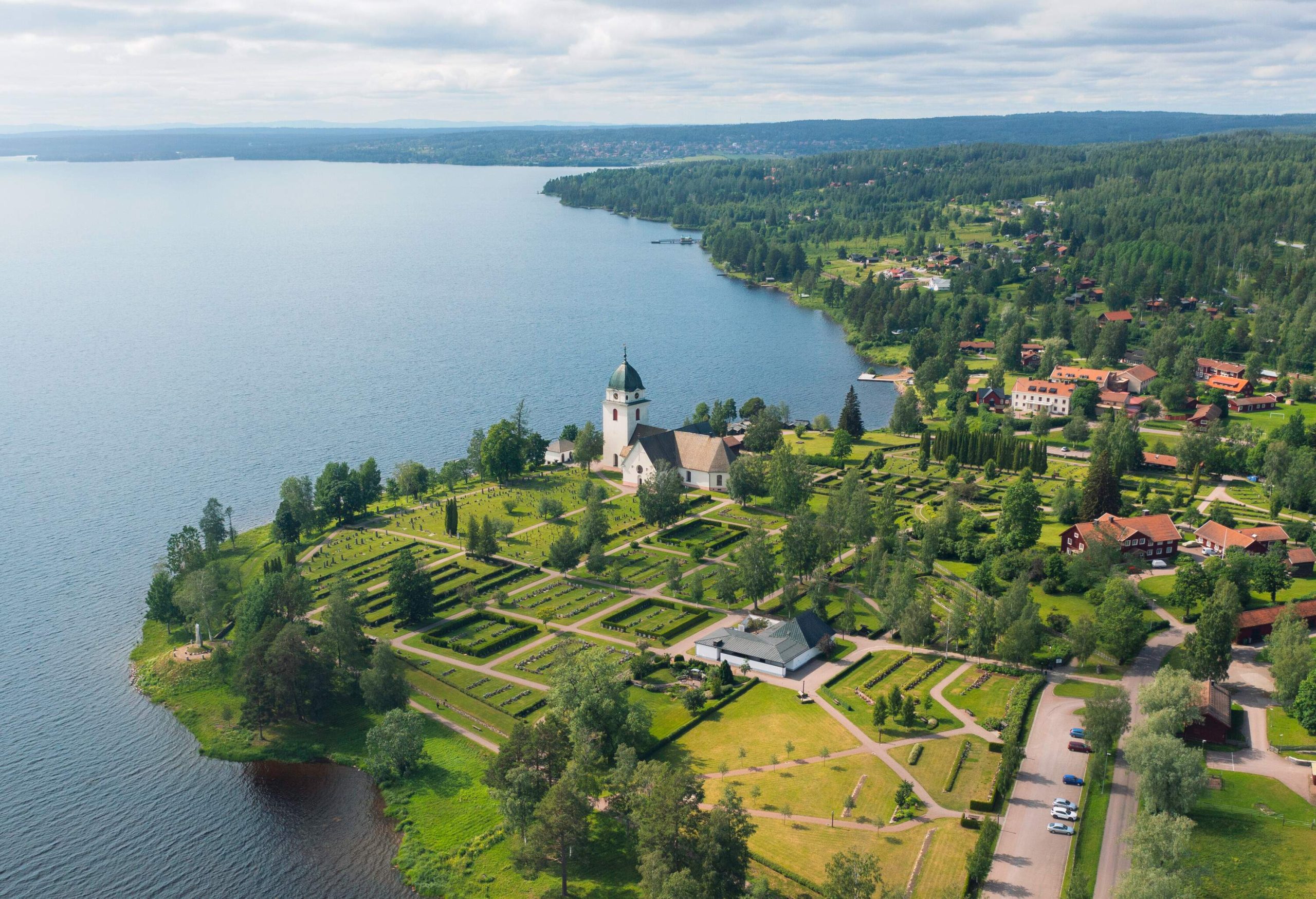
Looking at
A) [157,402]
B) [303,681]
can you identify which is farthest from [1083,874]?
[157,402]

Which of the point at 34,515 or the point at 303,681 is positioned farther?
the point at 34,515

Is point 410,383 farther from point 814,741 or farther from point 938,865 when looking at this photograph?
point 938,865

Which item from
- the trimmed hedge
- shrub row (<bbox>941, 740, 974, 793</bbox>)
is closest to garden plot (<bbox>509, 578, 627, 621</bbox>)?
the trimmed hedge

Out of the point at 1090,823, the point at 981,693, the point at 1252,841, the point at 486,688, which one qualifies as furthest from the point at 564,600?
the point at 1252,841

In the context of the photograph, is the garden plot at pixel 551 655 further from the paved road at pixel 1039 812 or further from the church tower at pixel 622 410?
the church tower at pixel 622 410

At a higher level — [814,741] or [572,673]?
[572,673]

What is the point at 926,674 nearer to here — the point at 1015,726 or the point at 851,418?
the point at 1015,726

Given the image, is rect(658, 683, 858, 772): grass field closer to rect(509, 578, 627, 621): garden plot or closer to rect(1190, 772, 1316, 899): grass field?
rect(509, 578, 627, 621): garden plot
